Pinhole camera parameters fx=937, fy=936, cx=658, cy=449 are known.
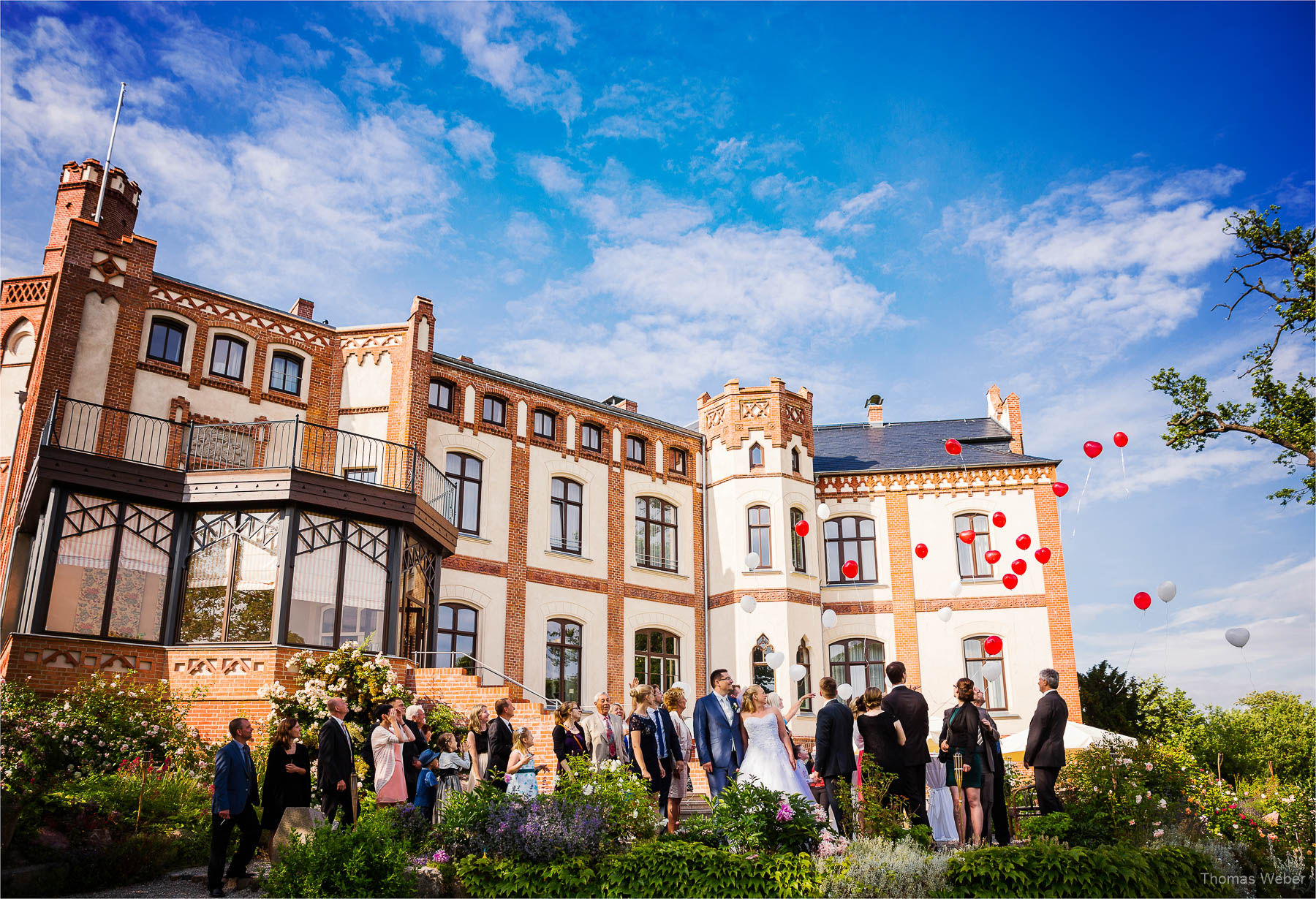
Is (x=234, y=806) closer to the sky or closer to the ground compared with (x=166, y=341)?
closer to the ground

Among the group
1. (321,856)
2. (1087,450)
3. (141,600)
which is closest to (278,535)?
(141,600)

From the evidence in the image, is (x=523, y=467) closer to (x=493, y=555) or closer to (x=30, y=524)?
(x=493, y=555)

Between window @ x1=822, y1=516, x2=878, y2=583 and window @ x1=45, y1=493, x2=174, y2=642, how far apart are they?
1531 cm

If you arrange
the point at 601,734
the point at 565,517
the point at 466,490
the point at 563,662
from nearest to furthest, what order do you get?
the point at 601,734 < the point at 466,490 < the point at 563,662 < the point at 565,517

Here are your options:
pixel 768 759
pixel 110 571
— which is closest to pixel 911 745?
pixel 768 759

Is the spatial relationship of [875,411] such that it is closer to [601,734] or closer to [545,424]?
[545,424]

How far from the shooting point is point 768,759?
28.5 feet

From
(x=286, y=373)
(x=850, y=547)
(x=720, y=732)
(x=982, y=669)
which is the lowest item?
(x=720, y=732)

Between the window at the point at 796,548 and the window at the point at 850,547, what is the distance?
135 cm

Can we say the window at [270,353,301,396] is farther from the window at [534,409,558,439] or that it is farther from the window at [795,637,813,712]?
the window at [795,637,813,712]

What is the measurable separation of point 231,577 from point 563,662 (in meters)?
7.80

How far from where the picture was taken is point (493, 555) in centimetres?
1928

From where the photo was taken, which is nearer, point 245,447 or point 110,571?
point 110,571

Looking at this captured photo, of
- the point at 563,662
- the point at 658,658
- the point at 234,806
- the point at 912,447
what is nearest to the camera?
the point at 234,806
